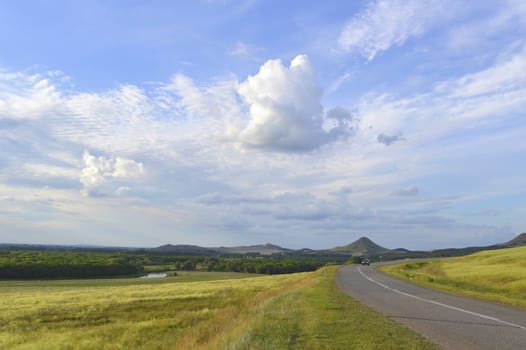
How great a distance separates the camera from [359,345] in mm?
10172

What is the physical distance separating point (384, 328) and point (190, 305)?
77.8 feet

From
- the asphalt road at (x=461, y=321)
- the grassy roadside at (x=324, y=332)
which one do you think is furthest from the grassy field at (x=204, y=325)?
the asphalt road at (x=461, y=321)

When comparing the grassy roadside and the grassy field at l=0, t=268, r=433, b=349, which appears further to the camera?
the grassy field at l=0, t=268, r=433, b=349

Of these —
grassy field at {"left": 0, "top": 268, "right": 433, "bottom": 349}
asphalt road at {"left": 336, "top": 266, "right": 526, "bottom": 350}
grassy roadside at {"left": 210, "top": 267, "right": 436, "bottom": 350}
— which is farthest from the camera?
grassy field at {"left": 0, "top": 268, "right": 433, "bottom": 349}

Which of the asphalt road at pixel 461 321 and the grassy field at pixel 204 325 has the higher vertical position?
the asphalt road at pixel 461 321

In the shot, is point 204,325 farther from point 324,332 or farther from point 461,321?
point 461,321

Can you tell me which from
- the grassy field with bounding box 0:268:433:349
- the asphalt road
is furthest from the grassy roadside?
the asphalt road

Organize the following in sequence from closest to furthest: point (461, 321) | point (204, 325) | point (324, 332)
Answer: point (324, 332) < point (461, 321) < point (204, 325)

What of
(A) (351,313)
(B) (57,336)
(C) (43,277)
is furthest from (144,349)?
(C) (43,277)

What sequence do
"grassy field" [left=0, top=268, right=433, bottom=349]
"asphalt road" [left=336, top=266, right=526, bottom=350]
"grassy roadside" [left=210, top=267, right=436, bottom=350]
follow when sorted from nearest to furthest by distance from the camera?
"grassy roadside" [left=210, top=267, right=436, bottom=350] → "asphalt road" [left=336, top=266, right=526, bottom=350] → "grassy field" [left=0, top=268, right=433, bottom=349]

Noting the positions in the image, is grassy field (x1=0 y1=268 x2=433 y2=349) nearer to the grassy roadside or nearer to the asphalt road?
the grassy roadside

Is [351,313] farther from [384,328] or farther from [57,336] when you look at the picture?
[57,336]

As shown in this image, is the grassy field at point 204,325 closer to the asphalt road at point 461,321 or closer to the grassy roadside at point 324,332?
the grassy roadside at point 324,332

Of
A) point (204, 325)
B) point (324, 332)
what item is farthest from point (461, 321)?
point (204, 325)
